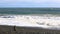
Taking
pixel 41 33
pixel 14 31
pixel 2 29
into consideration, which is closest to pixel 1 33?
pixel 2 29

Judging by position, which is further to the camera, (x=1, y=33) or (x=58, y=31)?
(x=1, y=33)

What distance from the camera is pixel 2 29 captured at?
4.68 feet

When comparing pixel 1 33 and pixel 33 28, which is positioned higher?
pixel 33 28

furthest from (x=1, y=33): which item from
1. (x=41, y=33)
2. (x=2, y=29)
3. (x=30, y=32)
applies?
(x=41, y=33)

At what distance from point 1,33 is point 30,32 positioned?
1.12ft

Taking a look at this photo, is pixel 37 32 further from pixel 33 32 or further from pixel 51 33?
pixel 51 33

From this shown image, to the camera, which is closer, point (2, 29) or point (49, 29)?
point (49, 29)

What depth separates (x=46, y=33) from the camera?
4.48 feet

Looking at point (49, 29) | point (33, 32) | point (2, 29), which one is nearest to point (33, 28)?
point (33, 32)

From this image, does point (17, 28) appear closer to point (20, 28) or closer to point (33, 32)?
point (20, 28)

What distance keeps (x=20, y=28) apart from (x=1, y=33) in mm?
247

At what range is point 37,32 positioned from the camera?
1377 millimetres

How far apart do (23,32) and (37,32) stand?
15 cm

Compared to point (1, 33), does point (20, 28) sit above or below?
above
